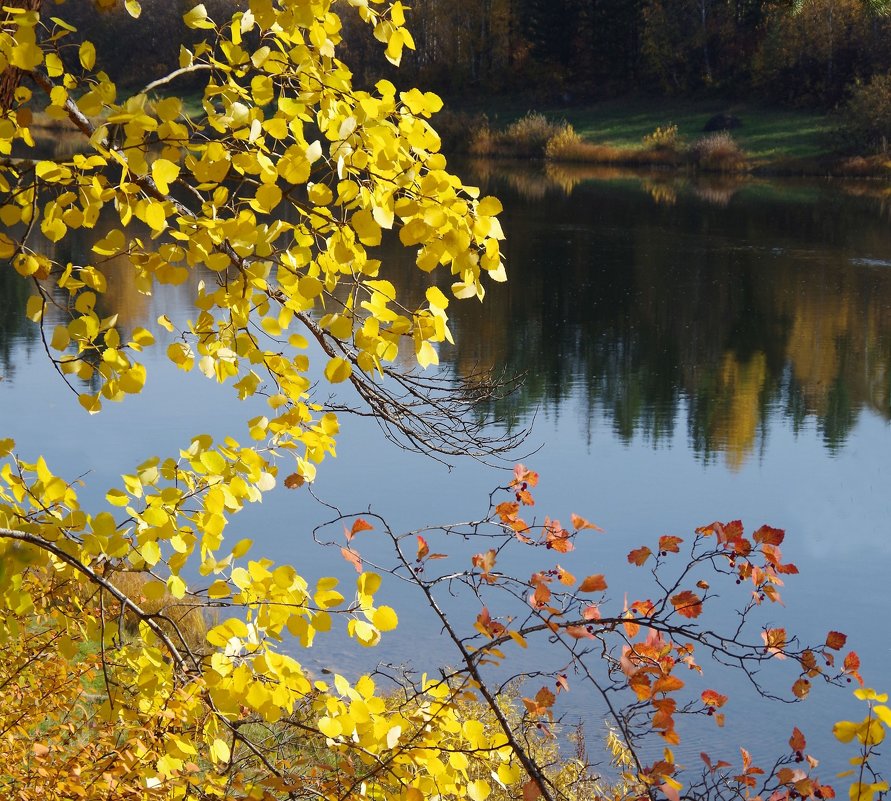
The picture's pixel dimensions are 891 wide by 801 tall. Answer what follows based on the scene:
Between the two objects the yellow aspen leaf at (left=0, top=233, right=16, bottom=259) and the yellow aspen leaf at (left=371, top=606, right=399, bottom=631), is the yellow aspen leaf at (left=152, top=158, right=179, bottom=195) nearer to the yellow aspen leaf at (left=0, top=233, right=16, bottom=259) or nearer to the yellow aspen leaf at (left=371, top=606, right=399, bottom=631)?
the yellow aspen leaf at (left=0, top=233, right=16, bottom=259)

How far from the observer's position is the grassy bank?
34062 millimetres

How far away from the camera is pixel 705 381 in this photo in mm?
14000

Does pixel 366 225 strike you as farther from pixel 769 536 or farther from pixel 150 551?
pixel 769 536

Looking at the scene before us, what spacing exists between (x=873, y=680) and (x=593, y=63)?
4439cm

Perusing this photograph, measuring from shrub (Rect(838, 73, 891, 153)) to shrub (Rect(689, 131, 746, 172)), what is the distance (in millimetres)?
2943

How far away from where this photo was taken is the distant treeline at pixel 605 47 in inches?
1594

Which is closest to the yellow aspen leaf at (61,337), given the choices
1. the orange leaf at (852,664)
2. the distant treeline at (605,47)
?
the orange leaf at (852,664)

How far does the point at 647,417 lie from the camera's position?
41.6ft

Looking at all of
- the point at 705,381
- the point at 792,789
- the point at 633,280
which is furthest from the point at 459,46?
the point at 792,789

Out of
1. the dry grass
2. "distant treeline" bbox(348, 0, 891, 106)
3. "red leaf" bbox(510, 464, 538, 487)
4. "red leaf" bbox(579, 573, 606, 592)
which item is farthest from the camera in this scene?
"distant treeline" bbox(348, 0, 891, 106)

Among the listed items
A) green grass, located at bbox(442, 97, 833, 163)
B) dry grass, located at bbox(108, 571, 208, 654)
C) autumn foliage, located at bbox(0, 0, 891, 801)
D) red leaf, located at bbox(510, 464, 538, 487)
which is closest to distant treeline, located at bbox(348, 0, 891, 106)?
green grass, located at bbox(442, 97, 833, 163)

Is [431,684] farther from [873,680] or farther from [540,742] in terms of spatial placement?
[873,680]

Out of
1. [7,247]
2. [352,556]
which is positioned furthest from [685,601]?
[7,247]

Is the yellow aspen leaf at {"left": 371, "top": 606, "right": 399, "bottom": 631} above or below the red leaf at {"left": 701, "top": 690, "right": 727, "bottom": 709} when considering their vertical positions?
above
